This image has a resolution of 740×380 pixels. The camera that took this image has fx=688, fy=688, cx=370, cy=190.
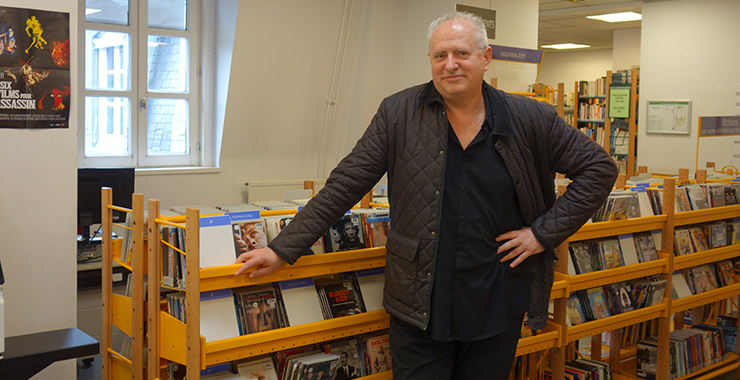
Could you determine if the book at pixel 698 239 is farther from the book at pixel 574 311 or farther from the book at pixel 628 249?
the book at pixel 574 311

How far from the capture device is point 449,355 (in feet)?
7.29

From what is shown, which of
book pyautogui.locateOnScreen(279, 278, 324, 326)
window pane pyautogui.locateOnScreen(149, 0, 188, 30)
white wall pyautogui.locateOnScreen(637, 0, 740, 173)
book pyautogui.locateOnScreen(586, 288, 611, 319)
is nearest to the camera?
book pyautogui.locateOnScreen(279, 278, 324, 326)

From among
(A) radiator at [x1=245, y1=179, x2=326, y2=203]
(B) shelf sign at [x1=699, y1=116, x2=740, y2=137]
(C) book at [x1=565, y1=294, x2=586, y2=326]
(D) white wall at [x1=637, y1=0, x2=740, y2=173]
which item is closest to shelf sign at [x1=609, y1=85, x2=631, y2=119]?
(D) white wall at [x1=637, y1=0, x2=740, y2=173]

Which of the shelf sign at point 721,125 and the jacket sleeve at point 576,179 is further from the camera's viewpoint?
the shelf sign at point 721,125

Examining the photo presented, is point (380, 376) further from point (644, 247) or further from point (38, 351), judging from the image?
point (644, 247)

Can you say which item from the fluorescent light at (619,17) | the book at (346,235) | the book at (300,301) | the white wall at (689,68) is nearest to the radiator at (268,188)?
the white wall at (689,68)

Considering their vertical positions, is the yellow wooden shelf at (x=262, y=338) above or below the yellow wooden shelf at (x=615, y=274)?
below

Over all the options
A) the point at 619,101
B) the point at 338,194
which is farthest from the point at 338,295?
the point at 619,101

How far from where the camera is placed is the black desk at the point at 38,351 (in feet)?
7.67

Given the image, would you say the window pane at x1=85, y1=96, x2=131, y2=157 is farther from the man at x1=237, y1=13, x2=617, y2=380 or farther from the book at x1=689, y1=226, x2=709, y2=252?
the book at x1=689, y1=226, x2=709, y2=252

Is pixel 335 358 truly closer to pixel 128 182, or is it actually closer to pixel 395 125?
pixel 395 125

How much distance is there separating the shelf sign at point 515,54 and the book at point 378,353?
3.60 m

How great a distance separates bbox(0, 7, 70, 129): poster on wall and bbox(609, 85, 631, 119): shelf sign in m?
6.89

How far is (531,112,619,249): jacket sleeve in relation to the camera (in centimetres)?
226
